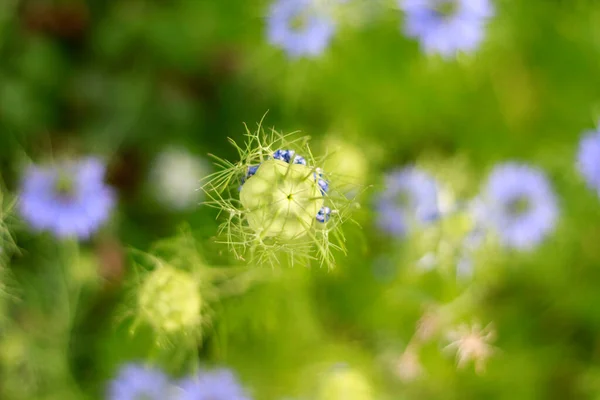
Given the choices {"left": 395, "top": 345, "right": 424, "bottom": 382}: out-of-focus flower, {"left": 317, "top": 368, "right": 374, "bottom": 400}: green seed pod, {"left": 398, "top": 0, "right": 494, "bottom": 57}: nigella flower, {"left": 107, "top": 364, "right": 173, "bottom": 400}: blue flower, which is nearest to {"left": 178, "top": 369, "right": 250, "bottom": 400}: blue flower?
{"left": 107, "top": 364, "right": 173, "bottom": 400}: blue flower

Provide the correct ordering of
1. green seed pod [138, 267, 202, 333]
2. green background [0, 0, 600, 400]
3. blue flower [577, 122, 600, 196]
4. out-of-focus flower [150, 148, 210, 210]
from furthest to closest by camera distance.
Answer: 1. out-of-focus flower [150, 148, 210, 210]
2. green background [0, 0, 600, 400]
3. blue flower [577, 122, 600, 196]
4. green seed pod [138, 267, 202, 333]

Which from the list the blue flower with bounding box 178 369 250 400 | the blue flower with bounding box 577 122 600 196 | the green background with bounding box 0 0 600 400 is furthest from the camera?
the green background with bounding box 0 0 600 400

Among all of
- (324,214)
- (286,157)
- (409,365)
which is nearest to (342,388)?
(409,365)

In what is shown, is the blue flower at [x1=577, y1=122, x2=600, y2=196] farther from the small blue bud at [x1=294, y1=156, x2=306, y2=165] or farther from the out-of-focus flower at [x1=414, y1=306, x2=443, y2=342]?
the small blue bud at [x1=294, y1=156, x2=306, y2=165]

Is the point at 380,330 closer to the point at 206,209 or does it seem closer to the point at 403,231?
the point at 403,231

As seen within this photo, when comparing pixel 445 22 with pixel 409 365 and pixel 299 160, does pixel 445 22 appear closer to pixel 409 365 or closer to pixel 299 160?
pixel 299 160

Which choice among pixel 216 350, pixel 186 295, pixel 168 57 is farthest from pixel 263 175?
pixel 168 57

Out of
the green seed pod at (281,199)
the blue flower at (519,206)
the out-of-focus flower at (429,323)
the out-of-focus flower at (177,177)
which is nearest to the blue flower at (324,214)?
the green seed pod at (281,199)
